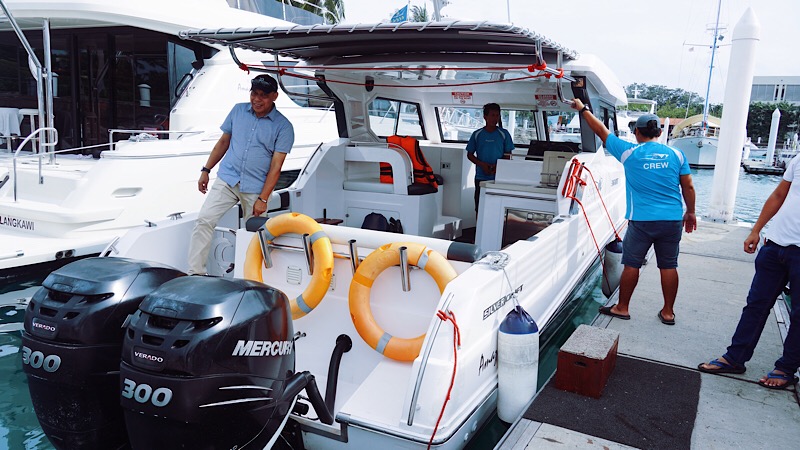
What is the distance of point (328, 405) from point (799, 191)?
274 centimetres

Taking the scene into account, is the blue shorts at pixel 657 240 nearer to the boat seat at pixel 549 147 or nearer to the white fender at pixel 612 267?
the white fender at pixel 612 267

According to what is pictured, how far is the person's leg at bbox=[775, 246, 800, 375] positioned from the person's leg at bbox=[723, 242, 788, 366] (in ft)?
0.20

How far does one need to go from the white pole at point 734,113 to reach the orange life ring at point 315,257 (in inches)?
317

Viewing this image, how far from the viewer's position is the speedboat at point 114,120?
19.1 feet

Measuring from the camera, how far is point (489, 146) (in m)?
6.11

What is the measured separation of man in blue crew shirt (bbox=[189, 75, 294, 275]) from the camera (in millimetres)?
4082

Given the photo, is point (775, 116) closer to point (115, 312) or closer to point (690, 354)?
point (690, 354)

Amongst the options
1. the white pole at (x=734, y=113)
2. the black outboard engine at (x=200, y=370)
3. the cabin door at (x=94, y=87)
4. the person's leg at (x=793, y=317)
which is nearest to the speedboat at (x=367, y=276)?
the black outboard engine at (x=200, y=370)

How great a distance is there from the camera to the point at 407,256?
3064mm

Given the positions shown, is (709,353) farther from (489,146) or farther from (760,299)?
(489,146)

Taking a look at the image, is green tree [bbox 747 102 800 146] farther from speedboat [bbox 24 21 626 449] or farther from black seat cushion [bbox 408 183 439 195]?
black seat cushion [bbox 408 183 439 195]

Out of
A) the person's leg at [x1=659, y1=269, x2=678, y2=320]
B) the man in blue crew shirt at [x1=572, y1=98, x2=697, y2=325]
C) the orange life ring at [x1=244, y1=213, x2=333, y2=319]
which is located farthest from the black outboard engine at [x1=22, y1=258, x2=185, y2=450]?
the person's leg at [x1=659, y1=269, x2=678, y2=320]

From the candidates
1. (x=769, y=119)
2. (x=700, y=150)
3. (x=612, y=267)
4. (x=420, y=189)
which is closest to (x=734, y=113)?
(x=612, y=267)

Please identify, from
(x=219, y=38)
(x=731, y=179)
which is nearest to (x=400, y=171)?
(x=219, y=38)
